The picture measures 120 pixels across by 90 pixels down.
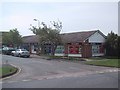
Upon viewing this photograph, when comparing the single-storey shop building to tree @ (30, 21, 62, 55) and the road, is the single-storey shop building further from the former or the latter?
the road

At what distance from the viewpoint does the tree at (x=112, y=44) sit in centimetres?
4756

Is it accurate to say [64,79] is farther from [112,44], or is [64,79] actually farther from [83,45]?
[112,44]

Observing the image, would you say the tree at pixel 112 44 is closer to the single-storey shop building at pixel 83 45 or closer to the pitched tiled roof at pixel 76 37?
the single-storey shop building at pixel 83 45

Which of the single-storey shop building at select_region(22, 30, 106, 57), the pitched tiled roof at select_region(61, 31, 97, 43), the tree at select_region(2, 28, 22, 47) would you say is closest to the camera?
the single-storey shop building at select_region(22, 30, 106, 57)

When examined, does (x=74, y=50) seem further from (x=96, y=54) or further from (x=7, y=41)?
(x=7, y=41)

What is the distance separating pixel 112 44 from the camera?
48.3 metres

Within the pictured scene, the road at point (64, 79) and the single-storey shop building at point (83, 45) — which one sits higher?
the single-storey shop building at point (83, 45)

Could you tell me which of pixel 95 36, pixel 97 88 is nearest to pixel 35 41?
pixel 95 36

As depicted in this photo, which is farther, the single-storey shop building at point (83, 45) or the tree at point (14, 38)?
the tree at point (14, 38)

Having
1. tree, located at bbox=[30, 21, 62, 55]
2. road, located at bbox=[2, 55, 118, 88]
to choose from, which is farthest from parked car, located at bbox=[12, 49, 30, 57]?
road, located at bbox=[2, 55, 118, 88]

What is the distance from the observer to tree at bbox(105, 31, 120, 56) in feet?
156

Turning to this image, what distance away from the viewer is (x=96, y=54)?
162 feet

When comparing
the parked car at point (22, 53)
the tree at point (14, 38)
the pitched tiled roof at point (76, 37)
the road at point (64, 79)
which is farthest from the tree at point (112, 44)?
the tree at point (14, 38)

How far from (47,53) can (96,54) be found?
11.2 m
